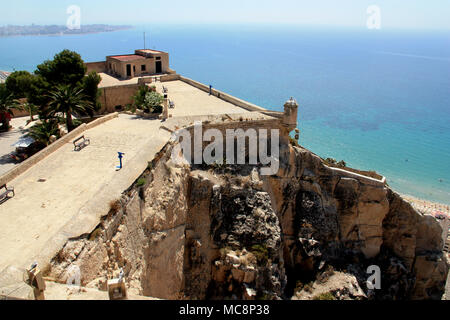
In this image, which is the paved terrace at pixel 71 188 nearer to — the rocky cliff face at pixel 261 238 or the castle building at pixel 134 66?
the rocky cliff face at pixel 261 238

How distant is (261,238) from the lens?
1623 centimetres

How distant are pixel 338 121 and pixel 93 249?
6075 cm

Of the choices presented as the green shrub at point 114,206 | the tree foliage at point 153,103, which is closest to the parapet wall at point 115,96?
the tree foliage at point 153,103

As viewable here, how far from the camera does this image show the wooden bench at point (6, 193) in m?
12.1

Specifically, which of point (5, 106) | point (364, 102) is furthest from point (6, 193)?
point (364, 102)

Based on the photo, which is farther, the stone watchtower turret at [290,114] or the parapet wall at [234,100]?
the parapet wall at [234,100]

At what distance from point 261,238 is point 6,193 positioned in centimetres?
1041

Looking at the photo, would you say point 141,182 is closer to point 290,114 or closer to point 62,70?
point 290,114

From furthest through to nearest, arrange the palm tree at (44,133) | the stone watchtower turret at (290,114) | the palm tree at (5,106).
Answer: the palm tree at (5,106) < the stone watchtower turret at (290,114) < the palm tree at (44,133)

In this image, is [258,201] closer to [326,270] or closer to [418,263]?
[326,270]

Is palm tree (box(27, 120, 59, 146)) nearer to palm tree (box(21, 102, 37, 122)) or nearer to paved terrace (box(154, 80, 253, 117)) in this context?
palm tree (box(21, 102, 37, 122))

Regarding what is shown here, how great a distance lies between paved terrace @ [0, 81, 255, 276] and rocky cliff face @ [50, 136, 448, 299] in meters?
0.51

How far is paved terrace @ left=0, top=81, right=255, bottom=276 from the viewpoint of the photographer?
9.74 m

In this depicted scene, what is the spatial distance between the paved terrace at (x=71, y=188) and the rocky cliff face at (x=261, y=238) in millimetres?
512
